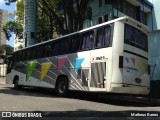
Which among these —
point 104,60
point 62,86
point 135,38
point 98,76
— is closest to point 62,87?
point 62,86

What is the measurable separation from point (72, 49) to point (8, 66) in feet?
34.9

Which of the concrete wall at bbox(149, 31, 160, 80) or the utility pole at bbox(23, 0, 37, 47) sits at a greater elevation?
the utility pole at bbox(23, 0, 37, 47)

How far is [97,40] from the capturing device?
1451 centimetres

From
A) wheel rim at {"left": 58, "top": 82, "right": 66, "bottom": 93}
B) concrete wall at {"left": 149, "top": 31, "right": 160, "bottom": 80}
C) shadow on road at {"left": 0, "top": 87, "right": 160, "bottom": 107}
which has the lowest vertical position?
shadow on road at {"left": 0, "top": 87, "right": 160, "bottom": 107}

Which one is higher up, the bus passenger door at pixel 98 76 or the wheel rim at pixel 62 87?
the bus passenger door at pixel 98 76

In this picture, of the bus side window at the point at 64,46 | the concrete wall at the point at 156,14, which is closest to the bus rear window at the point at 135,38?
the bus side window at the point at 64,46

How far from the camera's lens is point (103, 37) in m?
14.2

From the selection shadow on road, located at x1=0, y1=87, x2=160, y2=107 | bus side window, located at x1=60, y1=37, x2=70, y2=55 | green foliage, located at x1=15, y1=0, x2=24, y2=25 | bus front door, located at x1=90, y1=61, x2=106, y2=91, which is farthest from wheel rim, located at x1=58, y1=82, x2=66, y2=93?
green foliage, located at x1=15, y1=0, x2=24, y2=25

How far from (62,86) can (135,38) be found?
4.97m

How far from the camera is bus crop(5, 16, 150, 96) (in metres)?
13.5

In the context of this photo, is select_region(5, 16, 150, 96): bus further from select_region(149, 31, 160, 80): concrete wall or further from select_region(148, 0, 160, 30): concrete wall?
select_region(148, 0, 160, 30): concrete wall

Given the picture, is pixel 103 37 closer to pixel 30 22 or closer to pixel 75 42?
pixel 75 42

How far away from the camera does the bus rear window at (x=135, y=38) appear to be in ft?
45.8

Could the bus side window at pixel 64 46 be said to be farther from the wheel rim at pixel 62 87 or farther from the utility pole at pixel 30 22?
the utility pole at pixel 30 22
